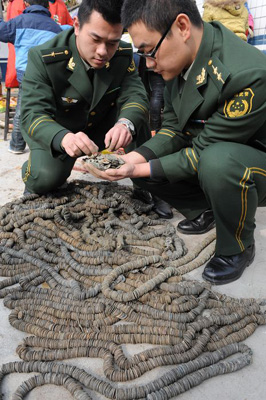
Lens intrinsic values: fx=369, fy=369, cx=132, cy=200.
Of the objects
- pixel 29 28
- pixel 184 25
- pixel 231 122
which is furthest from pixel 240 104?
pixel 29 28

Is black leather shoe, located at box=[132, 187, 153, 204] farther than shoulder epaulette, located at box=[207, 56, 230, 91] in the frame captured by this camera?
Yes

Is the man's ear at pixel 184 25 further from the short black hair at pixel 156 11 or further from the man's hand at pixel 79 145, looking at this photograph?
the man's hand at pixel 79 145

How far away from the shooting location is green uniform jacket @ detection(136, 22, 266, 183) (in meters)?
1.87

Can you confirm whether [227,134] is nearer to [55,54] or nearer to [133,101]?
[133,101]

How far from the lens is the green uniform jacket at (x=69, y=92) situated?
8.43 feet

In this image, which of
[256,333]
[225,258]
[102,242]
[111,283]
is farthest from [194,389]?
[102,242]

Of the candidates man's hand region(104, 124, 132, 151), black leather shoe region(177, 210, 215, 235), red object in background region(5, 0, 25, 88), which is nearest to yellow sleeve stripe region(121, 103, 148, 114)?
man's hand region(104, 124, 132, 151)

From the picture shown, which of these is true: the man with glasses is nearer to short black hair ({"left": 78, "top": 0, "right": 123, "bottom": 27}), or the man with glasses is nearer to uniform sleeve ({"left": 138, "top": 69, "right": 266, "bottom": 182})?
uniform sleeve ({"left": 138, "top": 69, "right": 266, "bottom": 182})

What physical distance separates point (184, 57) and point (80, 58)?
0.96 metres

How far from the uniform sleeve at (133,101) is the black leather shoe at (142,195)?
49 centimetres

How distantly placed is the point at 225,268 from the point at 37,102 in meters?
1.69

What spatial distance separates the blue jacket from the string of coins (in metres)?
2.44

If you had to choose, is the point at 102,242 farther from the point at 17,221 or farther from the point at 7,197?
the point at 7,197

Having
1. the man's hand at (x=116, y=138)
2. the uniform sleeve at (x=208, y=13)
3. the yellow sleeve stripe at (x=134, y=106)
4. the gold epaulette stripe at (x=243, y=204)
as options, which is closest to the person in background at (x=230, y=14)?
the uniform sleeve at (x=208, y=13)
